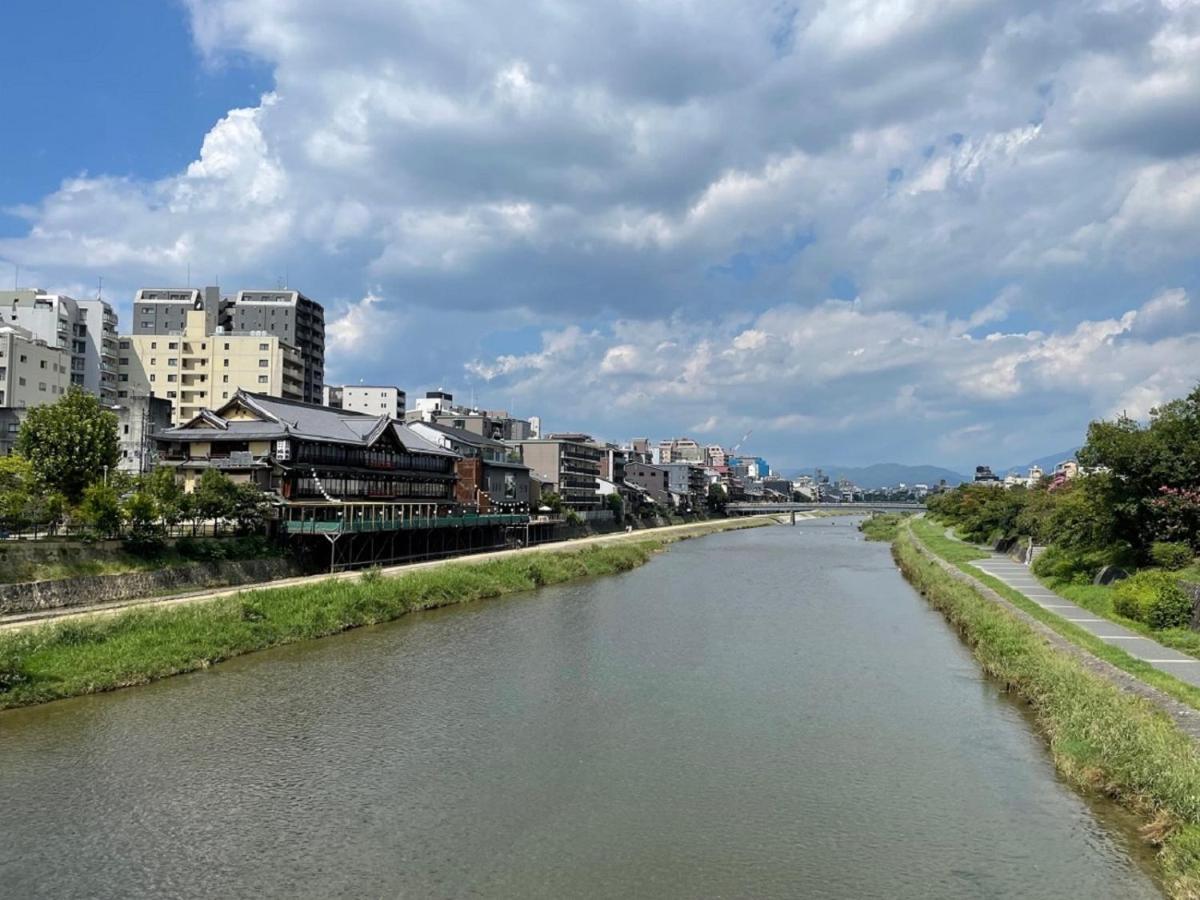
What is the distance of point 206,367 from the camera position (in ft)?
286

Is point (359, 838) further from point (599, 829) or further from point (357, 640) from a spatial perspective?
point (357, 640)

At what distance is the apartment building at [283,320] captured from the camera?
10000 cm

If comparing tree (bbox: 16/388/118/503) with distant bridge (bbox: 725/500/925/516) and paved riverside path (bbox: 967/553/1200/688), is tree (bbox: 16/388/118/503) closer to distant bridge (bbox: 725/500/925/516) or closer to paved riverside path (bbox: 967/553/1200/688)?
paved riverside path (bbox: 967/553/1200/688)

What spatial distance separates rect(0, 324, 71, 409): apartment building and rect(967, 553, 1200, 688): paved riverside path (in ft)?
204

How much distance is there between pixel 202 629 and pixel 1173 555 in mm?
31645

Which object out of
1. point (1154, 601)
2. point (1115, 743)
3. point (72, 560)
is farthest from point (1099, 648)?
point (72, 560)

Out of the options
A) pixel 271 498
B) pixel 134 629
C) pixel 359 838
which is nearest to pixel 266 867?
pixel 359 838

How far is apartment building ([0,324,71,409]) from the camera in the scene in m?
62.1

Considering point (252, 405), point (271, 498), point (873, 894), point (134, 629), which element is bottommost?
point (873, 894)

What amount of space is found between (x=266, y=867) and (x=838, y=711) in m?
13.2

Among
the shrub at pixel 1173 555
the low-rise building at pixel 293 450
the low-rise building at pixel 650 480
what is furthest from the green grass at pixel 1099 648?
the low-rise building at pixel 650 480

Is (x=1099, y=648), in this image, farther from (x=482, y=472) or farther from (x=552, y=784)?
(x=482, y=472)

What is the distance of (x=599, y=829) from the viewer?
13734mm

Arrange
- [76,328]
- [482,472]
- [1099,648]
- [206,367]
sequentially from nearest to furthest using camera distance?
[1099,648] → [482,472] → [76,328] → [206,367]
